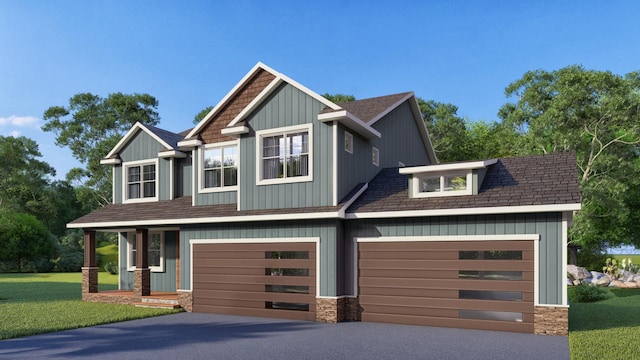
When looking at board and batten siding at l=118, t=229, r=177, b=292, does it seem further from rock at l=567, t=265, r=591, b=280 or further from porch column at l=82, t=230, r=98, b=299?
rock at l=567, t=265, r=591, b=280

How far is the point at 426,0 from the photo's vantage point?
18.5 meters

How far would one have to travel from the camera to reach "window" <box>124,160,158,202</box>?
18.5m

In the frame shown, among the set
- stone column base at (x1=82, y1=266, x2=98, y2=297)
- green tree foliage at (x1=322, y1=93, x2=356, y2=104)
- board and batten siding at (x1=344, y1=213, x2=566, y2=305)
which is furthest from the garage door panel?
green tree foliage at (x1=322, y1=93, x2=356, y2=104)

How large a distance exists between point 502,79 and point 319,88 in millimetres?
14485

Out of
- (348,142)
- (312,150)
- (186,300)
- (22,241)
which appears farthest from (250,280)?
(22,241)

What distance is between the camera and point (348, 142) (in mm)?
13609

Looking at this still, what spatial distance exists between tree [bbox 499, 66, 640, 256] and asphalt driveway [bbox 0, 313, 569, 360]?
49.7 ft

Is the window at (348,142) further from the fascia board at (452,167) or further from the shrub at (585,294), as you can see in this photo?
the shrub at (585,294)

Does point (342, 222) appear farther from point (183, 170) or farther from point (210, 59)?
point (210, 59)

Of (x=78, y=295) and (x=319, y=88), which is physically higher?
(x=319, y=88)

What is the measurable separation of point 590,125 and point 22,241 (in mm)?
39446

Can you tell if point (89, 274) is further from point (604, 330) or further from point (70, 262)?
point (70, 262)

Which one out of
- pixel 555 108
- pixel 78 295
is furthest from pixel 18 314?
pixel 555 108

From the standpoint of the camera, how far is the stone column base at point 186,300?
14.6 metres
